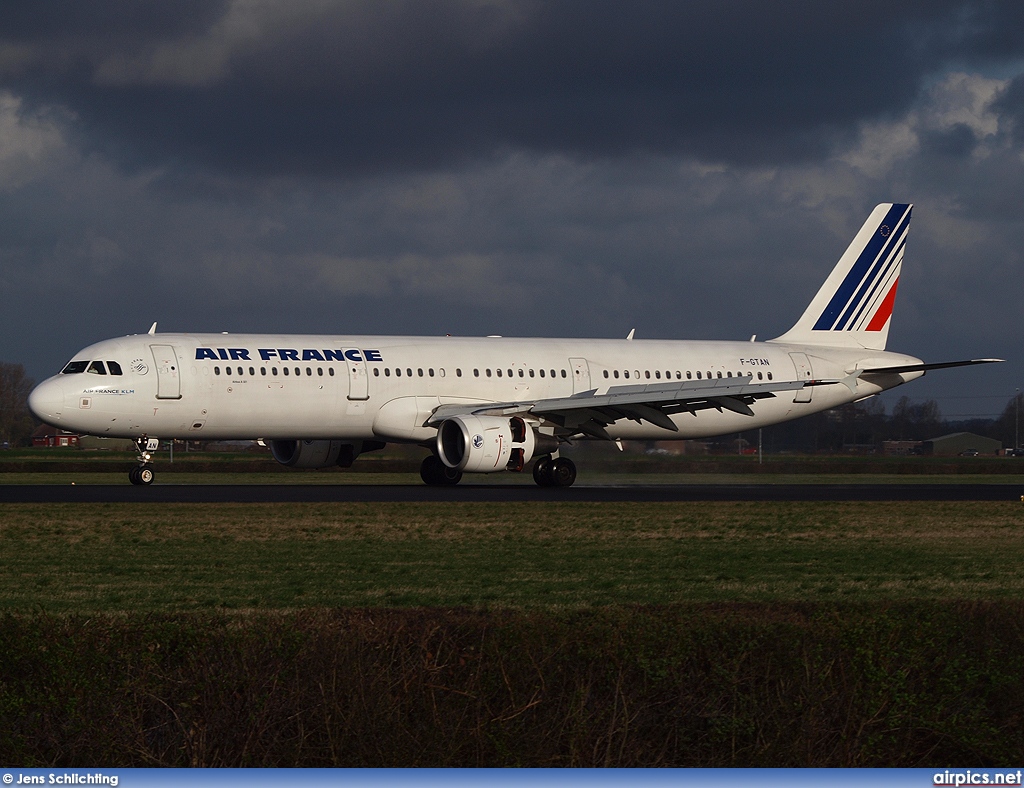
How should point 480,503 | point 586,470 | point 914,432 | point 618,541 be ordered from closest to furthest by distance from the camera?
point 618,541
point 480,503
point 586,470
point 914,432

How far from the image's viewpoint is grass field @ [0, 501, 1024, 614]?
48.6 feet

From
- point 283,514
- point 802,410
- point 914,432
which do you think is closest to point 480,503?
point 283,514

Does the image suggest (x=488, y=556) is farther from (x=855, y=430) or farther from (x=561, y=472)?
(x=855, y=430)

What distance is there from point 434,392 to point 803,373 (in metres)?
14.0

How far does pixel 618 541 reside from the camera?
70.6ft

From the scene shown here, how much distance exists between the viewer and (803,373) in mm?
45719

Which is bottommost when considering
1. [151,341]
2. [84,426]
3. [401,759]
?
[401,759]

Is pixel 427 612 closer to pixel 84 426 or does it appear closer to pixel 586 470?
pixel 84 426

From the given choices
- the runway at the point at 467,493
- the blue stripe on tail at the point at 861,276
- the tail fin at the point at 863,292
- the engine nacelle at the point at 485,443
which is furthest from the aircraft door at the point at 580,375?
the blue stripe on tail at the point at 861,276

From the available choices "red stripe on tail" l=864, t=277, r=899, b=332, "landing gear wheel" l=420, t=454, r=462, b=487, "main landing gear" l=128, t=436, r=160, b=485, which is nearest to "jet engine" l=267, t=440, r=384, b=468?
"landing gear wheel" l=420, t=454, r=462, b=487

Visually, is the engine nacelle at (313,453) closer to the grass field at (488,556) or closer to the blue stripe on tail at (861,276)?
the grass field at (488,556)

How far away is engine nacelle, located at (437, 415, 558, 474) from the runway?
82 cm

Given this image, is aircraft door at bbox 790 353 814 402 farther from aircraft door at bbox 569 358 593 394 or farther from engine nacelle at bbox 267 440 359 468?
engine nacelle at bbox 267 440 359 468

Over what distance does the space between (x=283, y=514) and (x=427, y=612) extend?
1712cm
